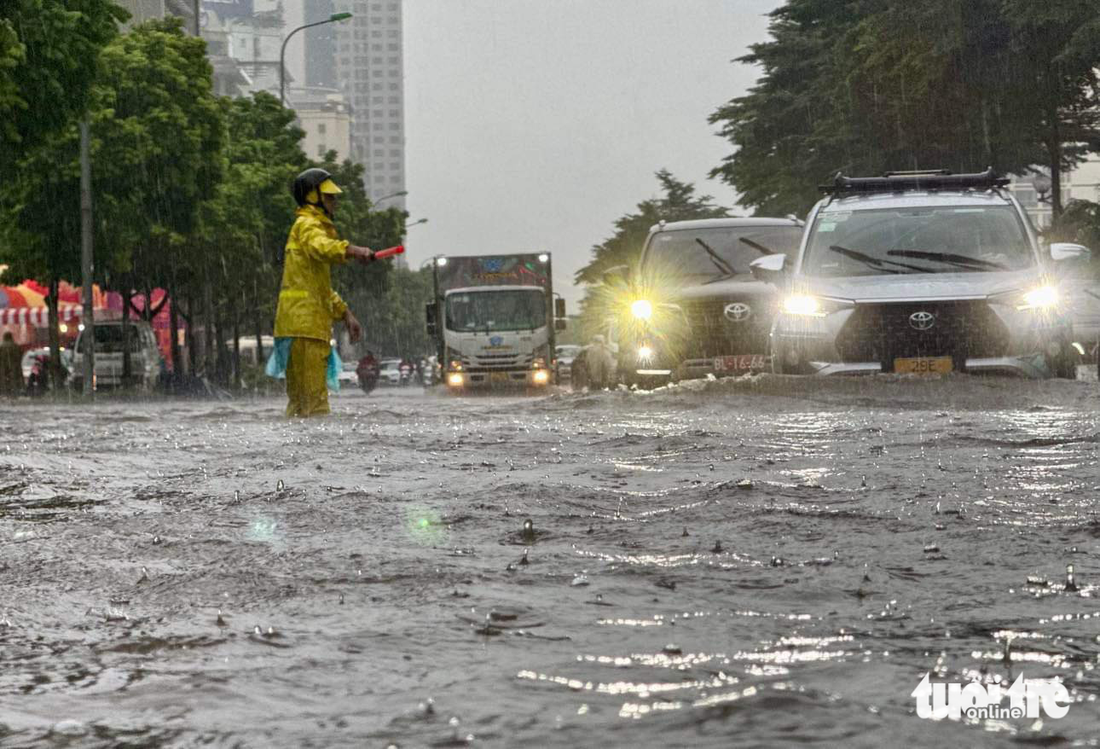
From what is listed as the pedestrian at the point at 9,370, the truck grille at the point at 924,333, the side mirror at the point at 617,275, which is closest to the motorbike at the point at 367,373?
the pedestrian at the point at 9,370

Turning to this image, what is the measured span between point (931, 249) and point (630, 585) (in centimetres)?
982

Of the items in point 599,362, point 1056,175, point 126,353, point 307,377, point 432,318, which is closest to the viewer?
point 307,377

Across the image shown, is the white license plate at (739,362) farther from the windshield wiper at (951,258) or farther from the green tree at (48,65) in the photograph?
the green tree at (48,65)

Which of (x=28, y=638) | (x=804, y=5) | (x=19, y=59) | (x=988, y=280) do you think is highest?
(x=804, y=5)

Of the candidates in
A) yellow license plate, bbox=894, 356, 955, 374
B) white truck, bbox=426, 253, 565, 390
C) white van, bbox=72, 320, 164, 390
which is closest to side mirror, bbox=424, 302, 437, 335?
white truck, bbox=426, 253, 565, 390

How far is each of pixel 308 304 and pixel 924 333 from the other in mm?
4432

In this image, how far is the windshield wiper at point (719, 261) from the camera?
61.8 ft

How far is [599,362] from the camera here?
28125 mm

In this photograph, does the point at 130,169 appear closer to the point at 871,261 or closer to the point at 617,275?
the point at 617,275

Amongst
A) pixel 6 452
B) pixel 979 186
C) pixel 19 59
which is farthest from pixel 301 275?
pixel 19 59

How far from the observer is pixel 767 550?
17.0 feet

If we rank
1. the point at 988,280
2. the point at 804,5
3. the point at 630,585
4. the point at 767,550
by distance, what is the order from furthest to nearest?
the point at 804,5 → the point at 988,280 → the point at 767,550 → the point at 630,585

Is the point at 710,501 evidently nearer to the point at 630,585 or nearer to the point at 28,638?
the point at 630,585

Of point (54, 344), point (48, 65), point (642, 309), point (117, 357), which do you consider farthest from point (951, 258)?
point (117, 357)
